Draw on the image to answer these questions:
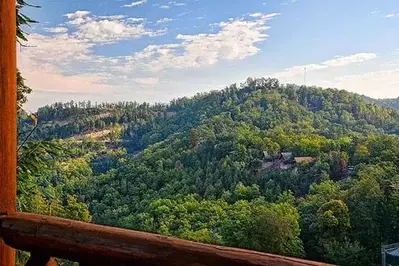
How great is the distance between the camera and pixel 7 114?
38.9 inches

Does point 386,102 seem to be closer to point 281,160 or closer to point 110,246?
point 281,160

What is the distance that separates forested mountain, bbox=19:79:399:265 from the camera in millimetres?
13953

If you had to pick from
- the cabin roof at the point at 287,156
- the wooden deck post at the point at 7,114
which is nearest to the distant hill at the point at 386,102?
the cabin roof at the point at 287,156

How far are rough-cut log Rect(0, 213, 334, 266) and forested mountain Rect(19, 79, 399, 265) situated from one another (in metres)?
1.12

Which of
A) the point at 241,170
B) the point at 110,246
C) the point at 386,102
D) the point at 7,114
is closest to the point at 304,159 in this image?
the point at 241,170

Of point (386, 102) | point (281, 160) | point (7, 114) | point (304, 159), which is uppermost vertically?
point (386, 102)

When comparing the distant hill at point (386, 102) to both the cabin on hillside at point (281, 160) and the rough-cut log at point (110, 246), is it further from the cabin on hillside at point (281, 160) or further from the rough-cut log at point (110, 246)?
the rough-cut log at point (110, 246)

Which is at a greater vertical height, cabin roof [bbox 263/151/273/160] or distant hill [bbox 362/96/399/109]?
distant hill [bbox 362/96/399/109]

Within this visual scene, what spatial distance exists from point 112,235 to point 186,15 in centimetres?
2761

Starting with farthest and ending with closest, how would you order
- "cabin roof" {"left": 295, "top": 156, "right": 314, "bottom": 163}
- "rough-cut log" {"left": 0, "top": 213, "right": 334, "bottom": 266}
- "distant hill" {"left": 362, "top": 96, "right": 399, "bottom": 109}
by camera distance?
1. "distant hill" {"left": 362, "top": 96, "right": 399, "bottom": 109}
2. "cabin roof" {"left": 295, "top": 156, "right": 314, "bottom": 163}
3. "rough-cut log" {"left": 0, "top": 213, "right": 334, "bottom": 266}

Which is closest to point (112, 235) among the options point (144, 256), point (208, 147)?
point (144, 256)

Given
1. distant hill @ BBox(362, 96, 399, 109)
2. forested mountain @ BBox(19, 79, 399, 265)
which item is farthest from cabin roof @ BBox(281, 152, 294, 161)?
distant hill @ BBox(362, 96, 399, 109)

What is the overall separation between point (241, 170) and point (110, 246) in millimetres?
22364

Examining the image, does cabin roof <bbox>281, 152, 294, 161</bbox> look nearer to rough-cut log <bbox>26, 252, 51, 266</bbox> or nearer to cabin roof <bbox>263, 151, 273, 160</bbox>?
cabin roof <bbox>263, 151, 273, 160</bbox>
